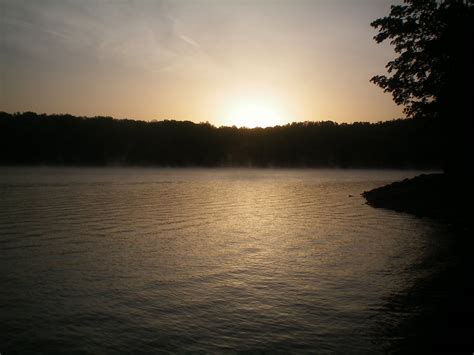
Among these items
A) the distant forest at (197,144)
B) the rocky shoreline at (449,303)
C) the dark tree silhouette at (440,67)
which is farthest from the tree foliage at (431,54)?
the distant forest at (197,144)

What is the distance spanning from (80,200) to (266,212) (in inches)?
658

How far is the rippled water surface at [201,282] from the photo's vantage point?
306 inches

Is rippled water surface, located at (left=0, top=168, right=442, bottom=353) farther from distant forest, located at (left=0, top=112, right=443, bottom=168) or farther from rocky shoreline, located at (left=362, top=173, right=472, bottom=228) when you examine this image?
distant forest, located at (left=0, top=112, right=443, bottom=168)

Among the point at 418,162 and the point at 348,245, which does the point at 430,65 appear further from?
the point at 418,162

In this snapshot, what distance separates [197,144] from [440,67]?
15679cm

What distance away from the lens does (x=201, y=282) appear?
1140 cm

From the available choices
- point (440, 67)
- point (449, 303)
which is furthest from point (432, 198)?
point (449, 303)

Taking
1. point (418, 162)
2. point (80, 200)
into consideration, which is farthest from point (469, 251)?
point (418, 162)

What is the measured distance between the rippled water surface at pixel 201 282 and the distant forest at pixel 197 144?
463 feet

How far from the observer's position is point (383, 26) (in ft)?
115

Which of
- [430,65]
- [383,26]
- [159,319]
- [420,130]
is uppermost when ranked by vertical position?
[383,26]

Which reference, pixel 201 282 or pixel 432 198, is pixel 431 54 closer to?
pixel 432 198

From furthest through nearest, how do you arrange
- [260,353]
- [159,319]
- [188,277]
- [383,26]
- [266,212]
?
1. [383,26]
2. [266,212]
3. [188,277]
4. [159,319]
5. [260,353]

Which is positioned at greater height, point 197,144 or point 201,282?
point 197,144
